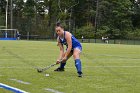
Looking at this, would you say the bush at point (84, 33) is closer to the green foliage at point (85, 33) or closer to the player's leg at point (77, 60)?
the green foliage at point (85, 33)

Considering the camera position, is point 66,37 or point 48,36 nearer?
point 66,37

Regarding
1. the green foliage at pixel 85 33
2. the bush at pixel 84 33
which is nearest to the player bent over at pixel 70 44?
the bush at pixel 84 33

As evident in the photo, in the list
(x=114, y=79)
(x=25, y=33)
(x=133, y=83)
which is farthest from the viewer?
(x=25, y=33)

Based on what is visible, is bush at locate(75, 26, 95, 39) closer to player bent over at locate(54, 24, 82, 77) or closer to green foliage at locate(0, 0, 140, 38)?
green foliage at locate(0, 0, 140, 38)

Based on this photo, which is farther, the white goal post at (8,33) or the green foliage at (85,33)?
the green foliage at (85,33)

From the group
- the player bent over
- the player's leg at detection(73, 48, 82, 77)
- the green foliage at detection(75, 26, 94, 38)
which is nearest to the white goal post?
the green foliage at detection(75, 26, 94, 38)

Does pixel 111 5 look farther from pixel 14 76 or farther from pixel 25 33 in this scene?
pixel 14 76

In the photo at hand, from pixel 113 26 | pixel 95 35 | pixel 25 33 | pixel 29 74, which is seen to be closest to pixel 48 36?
pixel 25 33

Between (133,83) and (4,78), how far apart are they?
11.8ft

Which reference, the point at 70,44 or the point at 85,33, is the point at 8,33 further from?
the point at 70,44

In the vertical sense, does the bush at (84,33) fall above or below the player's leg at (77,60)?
below

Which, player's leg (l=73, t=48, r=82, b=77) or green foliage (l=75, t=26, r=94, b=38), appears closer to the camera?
player's leg (l=73, t=48, r=82, b=77)

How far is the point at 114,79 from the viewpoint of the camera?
41.9 feet

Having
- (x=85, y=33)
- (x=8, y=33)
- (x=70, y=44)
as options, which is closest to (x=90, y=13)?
(x=85, y=33)
